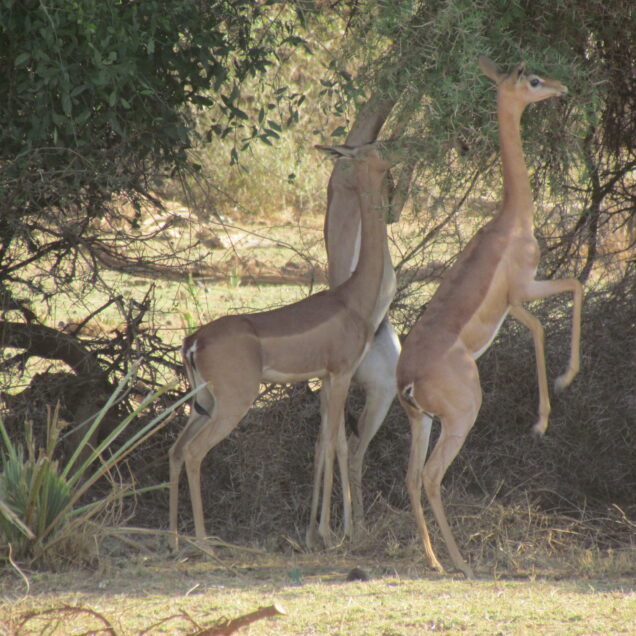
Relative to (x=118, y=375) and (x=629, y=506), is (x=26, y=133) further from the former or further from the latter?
(x=629, y=506)

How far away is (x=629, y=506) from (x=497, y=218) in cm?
203

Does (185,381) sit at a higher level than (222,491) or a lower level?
higher

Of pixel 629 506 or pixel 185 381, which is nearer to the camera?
pixel 629 506

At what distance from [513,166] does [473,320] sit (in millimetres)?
806

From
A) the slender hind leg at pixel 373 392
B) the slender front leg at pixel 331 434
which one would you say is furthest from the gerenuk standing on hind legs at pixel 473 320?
the slender hind leg at pixel 373 392

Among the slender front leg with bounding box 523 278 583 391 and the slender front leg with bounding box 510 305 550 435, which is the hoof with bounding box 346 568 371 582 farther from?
the slender front leg with bounding box 523 278 583 391

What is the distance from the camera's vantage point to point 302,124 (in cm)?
1437

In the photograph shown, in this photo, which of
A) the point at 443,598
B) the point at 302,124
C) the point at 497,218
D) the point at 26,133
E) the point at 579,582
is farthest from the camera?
the point at 302,124

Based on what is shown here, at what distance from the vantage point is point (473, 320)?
4.99 m

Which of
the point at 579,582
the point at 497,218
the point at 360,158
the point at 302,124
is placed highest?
the point at 302,124

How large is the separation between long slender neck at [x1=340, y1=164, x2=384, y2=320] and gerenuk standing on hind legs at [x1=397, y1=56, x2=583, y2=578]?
75 centimetres

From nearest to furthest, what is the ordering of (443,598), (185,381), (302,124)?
(443,598)
(185,381)
(302,124)

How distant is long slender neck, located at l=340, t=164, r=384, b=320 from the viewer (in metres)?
5.83

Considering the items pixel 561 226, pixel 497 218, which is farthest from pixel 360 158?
pixel 561 226
